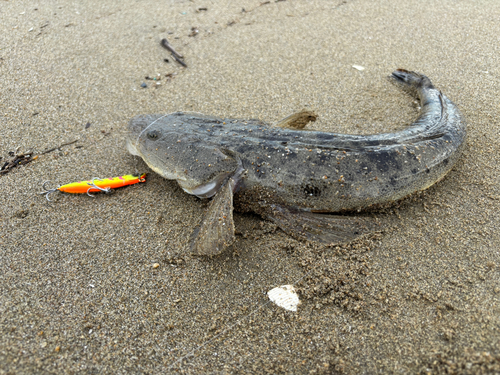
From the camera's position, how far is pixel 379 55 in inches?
186

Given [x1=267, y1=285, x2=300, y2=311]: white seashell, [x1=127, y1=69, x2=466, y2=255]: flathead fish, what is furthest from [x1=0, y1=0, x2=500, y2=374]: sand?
[x1=127, y1=69, x2=466, y2=255]: flathead fish

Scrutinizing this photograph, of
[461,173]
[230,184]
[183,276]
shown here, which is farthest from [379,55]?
[183,276]

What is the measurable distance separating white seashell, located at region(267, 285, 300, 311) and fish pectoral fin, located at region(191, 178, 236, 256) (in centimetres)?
50

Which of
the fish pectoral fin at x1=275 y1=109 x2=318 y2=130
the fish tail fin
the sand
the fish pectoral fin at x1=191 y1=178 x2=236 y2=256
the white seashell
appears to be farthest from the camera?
the fish tail fin

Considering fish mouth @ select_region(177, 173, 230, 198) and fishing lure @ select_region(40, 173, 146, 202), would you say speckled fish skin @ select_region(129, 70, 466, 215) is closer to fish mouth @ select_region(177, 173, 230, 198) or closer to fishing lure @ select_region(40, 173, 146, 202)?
fish mouth @ select_region(177, 173, 230, 198)

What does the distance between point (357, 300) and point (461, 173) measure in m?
1.82

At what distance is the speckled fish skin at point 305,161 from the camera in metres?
2.73

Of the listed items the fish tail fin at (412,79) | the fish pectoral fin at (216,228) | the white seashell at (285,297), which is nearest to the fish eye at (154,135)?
the fish pectoral fin at (216,228)

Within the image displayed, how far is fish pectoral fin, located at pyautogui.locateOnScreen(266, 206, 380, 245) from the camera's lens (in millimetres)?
2695

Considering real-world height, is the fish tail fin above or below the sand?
above

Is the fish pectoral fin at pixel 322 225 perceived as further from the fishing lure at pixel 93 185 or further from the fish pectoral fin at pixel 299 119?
the fishing lure at pixel 93 185

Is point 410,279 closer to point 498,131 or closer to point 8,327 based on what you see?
point 498,131

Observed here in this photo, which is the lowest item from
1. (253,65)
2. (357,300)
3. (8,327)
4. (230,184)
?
(8,327)

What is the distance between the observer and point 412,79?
416cm
